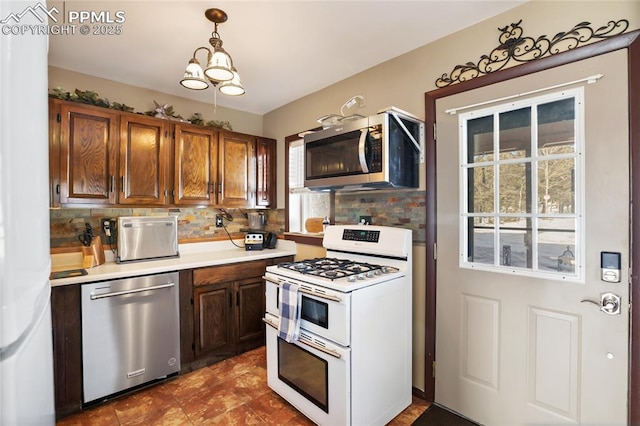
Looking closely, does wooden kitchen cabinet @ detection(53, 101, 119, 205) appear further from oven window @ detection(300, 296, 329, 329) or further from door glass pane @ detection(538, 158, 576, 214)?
door glass pane @ detection(538, 158, 576, 214)

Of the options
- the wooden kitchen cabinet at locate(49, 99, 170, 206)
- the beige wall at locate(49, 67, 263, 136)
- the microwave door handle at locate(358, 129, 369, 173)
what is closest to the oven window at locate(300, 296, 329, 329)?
the microwave door handle at locate(358, 129, 369, 173)

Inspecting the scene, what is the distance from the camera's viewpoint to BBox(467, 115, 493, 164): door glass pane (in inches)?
73.0

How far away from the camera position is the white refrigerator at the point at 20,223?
385 mm

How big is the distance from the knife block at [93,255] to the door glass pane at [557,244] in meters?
3.11

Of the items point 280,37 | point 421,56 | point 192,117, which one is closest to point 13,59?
point 280,37

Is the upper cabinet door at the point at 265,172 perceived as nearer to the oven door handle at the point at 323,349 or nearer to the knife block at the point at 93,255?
the knife block at the point at 93,255

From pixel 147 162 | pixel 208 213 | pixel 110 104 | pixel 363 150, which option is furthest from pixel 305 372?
pixel 110 104

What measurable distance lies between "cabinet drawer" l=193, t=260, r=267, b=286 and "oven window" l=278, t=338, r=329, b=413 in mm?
885

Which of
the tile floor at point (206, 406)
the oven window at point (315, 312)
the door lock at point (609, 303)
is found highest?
the door lock at point (609, 303)

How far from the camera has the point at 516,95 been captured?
67.6 inches

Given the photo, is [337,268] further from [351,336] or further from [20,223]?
[20,223]

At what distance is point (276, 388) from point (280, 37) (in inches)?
98.5

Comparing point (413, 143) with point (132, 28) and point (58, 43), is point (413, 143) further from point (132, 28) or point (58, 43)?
point (58, 43)

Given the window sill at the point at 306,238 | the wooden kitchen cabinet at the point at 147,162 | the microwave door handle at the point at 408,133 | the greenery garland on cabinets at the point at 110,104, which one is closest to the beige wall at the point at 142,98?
the greenery garland on cabinets at the point at 110,104
